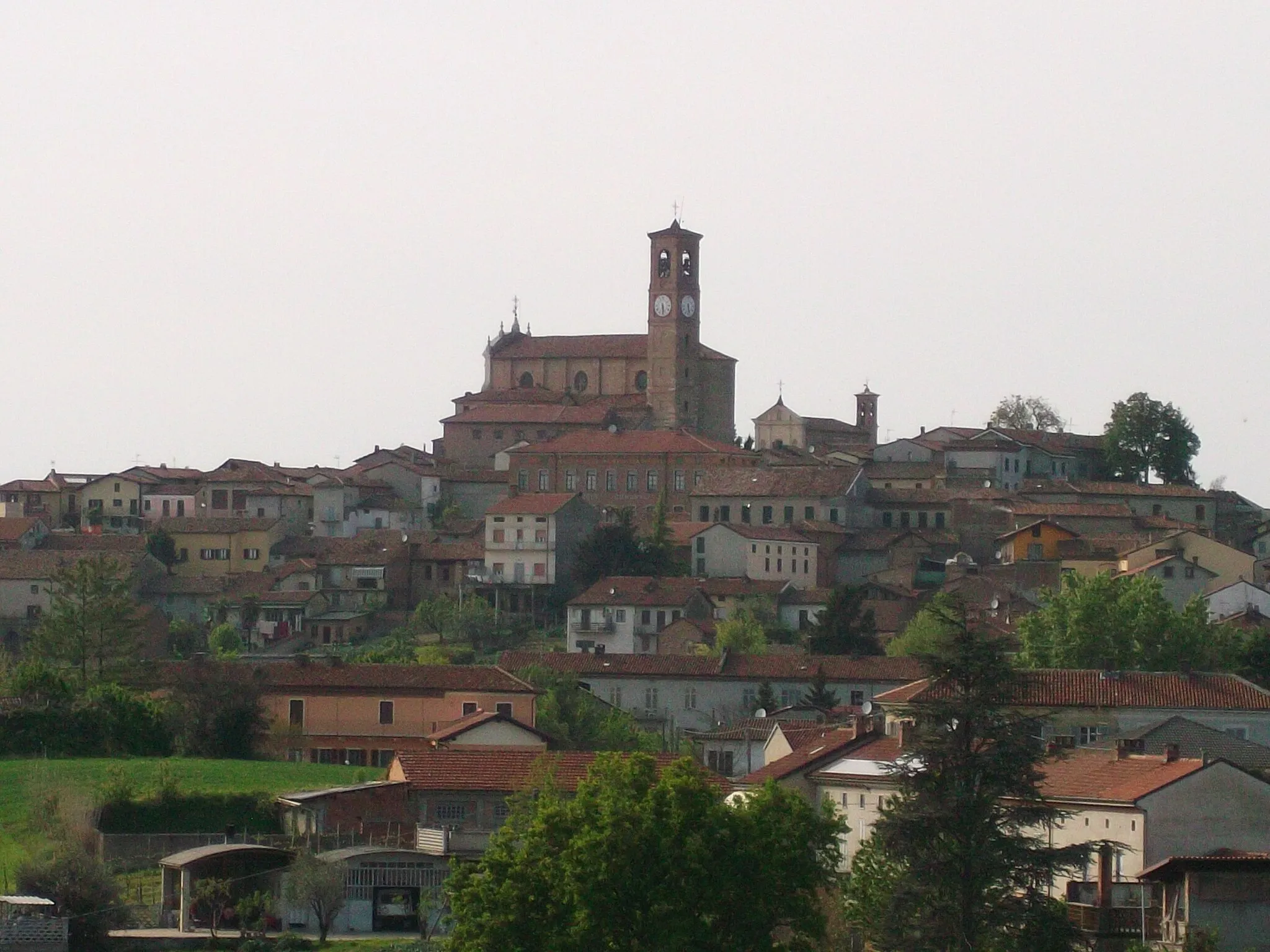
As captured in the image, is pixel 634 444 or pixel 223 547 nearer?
pixel 223 547

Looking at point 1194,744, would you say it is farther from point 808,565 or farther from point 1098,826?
point 808,565

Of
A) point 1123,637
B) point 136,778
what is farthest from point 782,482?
point 136,778

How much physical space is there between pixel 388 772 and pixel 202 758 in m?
7.00

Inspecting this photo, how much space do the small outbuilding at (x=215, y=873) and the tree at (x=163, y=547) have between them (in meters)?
47.6

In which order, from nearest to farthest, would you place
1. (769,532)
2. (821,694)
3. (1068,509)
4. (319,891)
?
(319,891)
(821,694)
(769,532)
(1068,509)

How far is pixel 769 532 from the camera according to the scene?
79562 mm

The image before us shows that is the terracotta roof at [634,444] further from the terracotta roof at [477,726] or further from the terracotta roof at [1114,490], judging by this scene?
the terracotta roof at [477,726]

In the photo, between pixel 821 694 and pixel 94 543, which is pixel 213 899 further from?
pixel 94 543

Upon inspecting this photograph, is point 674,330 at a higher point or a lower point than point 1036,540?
higher

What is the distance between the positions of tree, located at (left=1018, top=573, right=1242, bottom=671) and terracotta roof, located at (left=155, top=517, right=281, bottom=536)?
33.4m

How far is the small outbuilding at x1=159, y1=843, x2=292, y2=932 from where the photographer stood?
→ 117ft

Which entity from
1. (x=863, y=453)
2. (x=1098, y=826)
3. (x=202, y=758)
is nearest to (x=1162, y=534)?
(x=863, y=453)

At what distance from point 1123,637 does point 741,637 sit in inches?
568

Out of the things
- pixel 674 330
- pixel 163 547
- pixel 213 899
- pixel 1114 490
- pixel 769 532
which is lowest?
pixel 213 899
